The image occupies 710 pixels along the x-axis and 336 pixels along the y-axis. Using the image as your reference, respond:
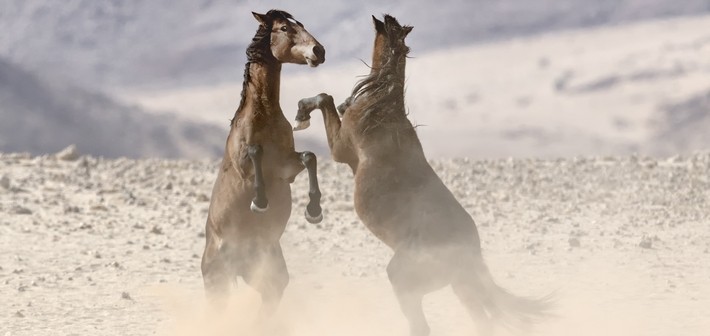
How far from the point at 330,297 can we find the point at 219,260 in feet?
10.9

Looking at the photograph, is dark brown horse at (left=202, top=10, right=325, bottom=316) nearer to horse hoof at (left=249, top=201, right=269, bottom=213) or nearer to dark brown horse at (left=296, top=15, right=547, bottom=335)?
horse hoof at (left=249, top=201, right=269, bottom=213)

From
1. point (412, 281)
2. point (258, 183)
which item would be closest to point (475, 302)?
point (412, 281)

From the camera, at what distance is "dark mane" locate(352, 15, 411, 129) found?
26.0ft

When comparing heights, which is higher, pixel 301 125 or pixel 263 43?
pixel 263 43

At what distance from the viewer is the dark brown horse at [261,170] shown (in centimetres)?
764

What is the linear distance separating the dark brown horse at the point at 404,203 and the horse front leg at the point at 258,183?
55 cm

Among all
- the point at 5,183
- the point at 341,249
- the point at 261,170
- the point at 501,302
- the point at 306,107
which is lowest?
the point at 501,302

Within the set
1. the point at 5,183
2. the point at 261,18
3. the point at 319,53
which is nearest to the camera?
the point at 319,53

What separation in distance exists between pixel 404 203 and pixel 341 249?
6.33 metres

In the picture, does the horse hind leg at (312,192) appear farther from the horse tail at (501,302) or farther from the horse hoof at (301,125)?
the horse tail at (501,302)

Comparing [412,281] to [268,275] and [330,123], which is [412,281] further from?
[330,123]

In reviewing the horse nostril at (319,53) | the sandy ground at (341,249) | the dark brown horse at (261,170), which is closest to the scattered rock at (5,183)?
the sandy ground at (341,249)

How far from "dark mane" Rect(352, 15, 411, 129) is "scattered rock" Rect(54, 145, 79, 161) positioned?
535 inches

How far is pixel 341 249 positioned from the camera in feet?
45.6
